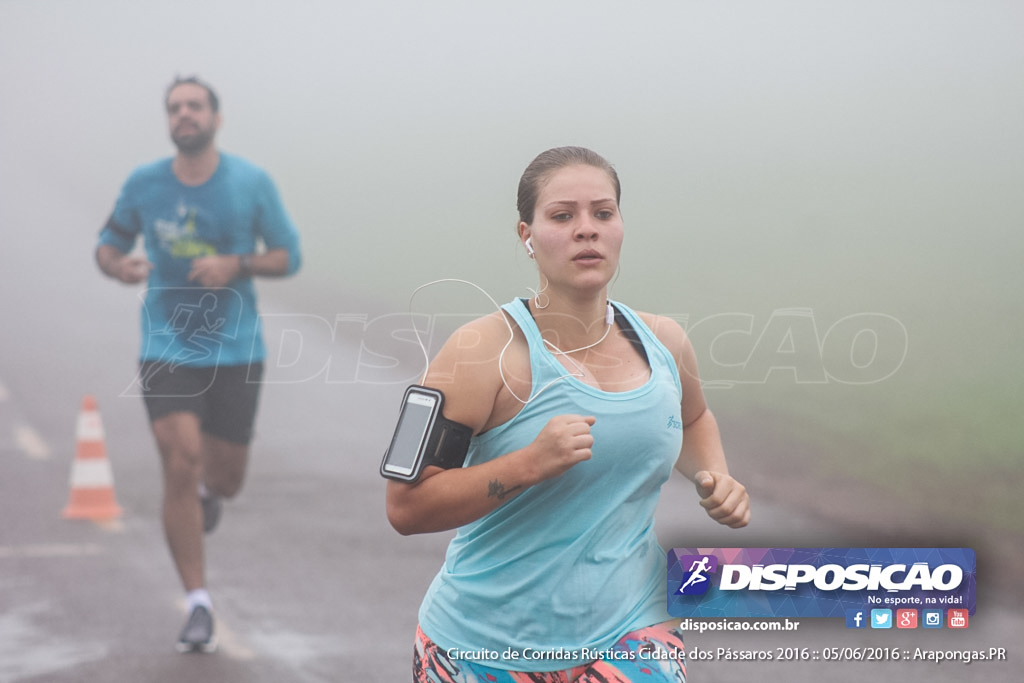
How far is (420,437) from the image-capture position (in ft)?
5.72

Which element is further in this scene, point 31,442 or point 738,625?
point 31,442

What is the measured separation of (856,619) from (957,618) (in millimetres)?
303

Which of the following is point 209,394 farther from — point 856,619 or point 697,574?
point 856,619

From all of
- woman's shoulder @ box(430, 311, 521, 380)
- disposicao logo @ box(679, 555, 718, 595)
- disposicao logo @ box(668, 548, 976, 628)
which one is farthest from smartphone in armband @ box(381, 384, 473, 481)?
disposicao logo @ box(668, 548, 976, 628)

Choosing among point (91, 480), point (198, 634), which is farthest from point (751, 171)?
point (91, 480)

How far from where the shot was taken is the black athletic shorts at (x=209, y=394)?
11.9ft

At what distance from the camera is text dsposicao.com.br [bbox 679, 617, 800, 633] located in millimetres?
2576

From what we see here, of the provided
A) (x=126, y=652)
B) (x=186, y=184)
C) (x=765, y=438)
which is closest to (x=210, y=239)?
(x=186, y=184)

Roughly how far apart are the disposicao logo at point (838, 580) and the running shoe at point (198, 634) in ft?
5.97

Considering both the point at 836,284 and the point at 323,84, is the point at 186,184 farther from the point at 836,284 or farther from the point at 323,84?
the point at 836,284

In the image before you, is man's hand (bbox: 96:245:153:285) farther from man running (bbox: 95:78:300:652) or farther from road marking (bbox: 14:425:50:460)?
road marking (bbox: 14:425:50:460)

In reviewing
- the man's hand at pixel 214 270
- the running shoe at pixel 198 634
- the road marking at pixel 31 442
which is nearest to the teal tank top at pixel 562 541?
the running shoe at pixel 198 634

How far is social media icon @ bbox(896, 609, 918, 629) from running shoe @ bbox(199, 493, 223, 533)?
88.9 inches

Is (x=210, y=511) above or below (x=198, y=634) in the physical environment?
above
